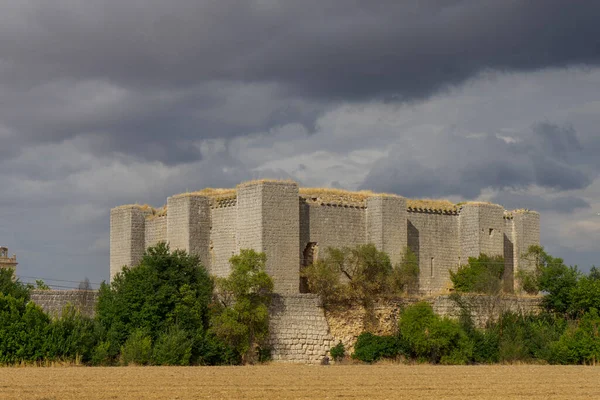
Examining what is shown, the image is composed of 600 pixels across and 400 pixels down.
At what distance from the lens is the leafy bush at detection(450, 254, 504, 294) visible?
1673 inches

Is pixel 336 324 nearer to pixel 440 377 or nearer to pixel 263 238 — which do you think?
pixel 263 238

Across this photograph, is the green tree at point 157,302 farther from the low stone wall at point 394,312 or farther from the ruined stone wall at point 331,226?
the ruined stone wall at point 331,226

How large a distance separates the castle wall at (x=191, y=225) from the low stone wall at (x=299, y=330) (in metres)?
6.98

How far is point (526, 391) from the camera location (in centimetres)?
2364

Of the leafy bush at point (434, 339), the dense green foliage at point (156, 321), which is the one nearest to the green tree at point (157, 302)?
the dense green foliage at point (156, 321)

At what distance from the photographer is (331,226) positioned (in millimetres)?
40812

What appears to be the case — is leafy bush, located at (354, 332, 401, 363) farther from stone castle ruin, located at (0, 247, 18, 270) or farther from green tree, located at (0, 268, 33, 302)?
stone castle ruin, located at (0, 247, 18, 270)

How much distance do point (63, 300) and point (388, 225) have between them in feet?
46.3

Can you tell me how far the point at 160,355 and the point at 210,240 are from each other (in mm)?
10910

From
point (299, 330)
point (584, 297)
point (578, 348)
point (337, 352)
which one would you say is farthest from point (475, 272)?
point (299, 330)

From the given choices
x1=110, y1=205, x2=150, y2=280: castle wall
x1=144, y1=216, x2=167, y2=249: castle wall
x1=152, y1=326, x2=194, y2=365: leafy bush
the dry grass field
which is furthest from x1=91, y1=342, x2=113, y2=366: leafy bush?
x1=110, y1=205, x2=150, y2=280: castle wall

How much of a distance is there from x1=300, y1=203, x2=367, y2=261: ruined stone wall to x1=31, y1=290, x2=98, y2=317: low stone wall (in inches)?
360

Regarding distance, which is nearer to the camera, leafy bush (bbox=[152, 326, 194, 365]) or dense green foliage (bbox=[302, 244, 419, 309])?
leafy bush (bbox=[152, 326, 194, 365])

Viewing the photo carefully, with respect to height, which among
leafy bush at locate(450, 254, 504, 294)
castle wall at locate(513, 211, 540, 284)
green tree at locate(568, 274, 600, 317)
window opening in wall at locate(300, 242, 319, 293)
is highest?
castle wall at locate(513, 211, 540, 284)
